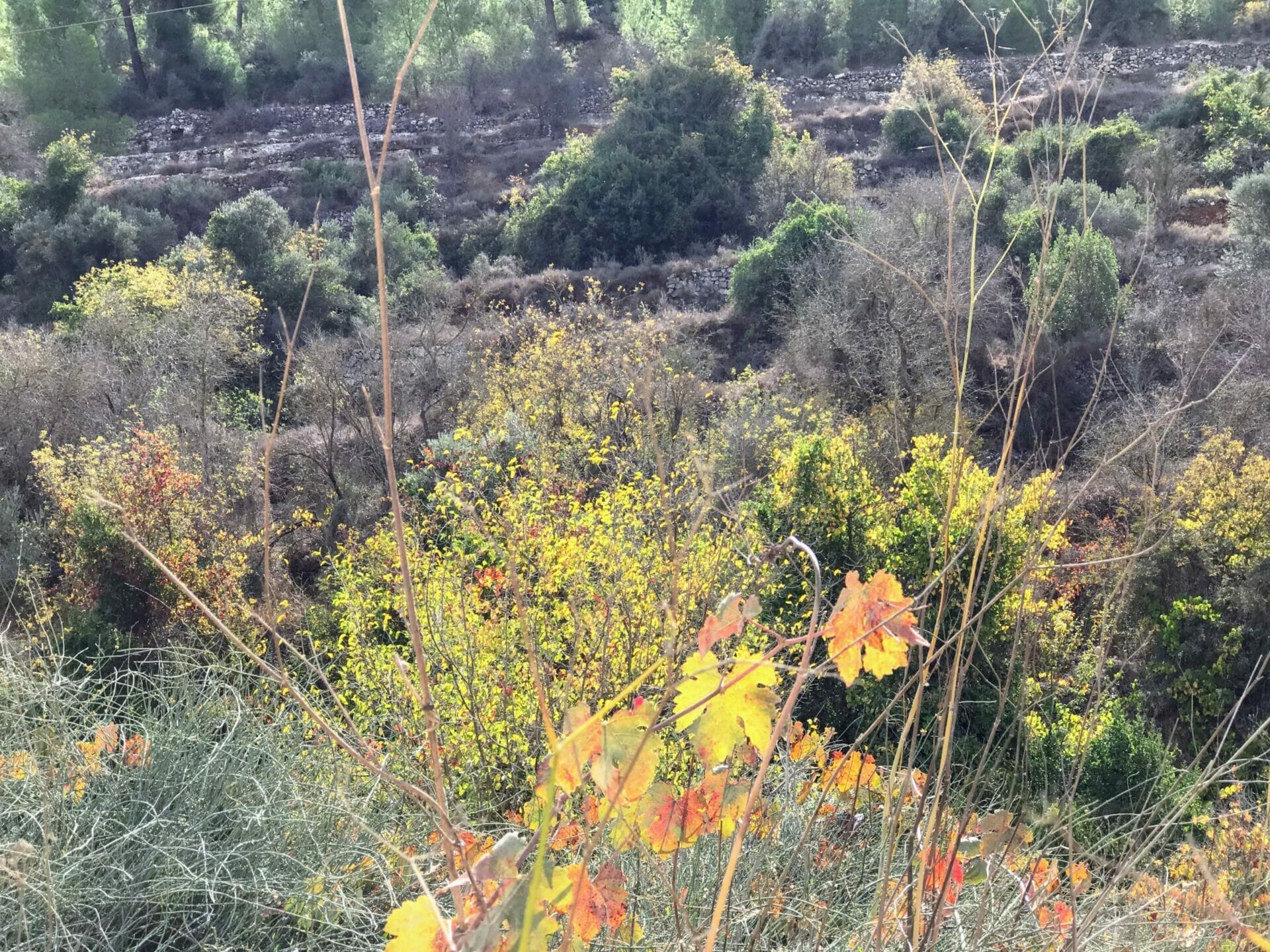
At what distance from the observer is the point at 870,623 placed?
0.86 metres

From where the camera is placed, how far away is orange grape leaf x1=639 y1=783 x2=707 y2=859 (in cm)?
106

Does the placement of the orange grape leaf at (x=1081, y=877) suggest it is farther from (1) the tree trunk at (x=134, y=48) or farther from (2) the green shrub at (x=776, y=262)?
(1) the tree trunk at (x=134, y=48)

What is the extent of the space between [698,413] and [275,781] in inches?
372

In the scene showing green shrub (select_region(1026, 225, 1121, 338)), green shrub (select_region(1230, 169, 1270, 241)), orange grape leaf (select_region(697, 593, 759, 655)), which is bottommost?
green shrub (select_region(1026, 225, 1121, 338))

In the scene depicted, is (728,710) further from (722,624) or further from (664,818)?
(664,818)

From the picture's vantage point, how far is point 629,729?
2.78 feet

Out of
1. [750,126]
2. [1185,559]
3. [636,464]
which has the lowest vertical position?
[1185,559]

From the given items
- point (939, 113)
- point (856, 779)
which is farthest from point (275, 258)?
point (856, 779)

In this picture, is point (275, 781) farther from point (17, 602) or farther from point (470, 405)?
point (470, 405)

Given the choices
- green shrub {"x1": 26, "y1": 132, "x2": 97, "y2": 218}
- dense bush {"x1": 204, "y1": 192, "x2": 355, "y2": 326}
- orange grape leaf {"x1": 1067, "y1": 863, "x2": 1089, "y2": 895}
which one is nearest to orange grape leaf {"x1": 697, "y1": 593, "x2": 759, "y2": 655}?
orange grape leaf {"x1": 1067, "y1": 863, "x2": 1089, "y2": 895}

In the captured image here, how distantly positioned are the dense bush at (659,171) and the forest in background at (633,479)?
0.08m

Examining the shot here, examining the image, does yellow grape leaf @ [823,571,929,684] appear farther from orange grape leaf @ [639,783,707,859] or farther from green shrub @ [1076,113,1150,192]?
green shrub @ [1076,113,1150,192]

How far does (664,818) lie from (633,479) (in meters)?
6.63

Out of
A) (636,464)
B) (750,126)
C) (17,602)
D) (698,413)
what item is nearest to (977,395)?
(698,413)
